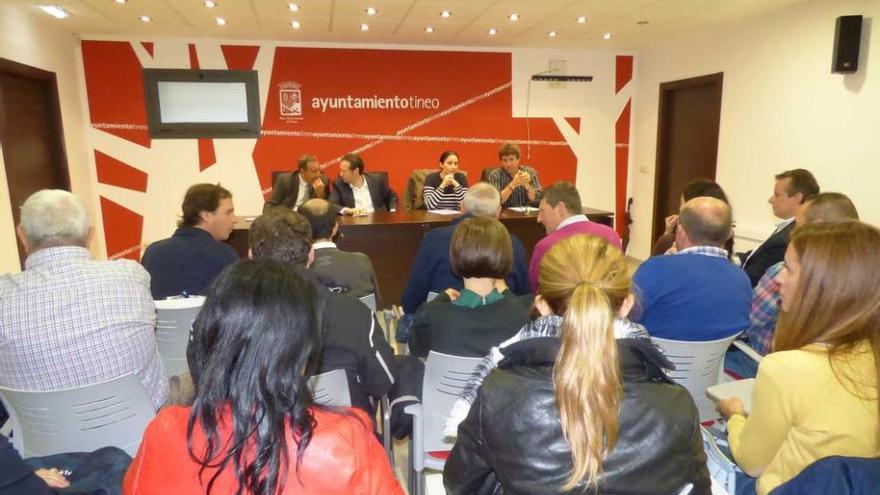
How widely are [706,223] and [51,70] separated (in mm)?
6104

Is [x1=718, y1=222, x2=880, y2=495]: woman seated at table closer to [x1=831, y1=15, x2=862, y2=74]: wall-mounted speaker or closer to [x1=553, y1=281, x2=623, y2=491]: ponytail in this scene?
[x1=553, y1=281, x2=623, y2=491]: ponytail

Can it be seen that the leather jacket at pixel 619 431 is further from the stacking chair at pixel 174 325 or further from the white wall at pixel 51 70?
the white wall at pixel 51 70

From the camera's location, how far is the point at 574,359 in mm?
1070

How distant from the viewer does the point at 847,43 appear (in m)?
4.27

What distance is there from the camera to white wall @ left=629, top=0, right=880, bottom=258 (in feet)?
14.1

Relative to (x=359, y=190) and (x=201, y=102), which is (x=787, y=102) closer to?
(x=359, y=190)

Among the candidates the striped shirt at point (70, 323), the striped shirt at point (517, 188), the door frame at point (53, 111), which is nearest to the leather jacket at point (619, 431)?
the striped shirt at point (70, 323)

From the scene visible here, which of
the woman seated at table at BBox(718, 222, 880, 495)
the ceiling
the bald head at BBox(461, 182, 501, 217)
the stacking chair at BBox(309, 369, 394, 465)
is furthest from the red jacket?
the ceiling

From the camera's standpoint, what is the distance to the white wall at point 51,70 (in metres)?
4.51

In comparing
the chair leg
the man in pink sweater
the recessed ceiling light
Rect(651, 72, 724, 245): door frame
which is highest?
the recessed ceiling light

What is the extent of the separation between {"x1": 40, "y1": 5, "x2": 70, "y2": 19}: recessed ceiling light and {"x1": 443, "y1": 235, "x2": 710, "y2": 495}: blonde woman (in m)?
5.48

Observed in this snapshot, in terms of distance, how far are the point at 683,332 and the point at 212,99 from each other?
19.4 feet

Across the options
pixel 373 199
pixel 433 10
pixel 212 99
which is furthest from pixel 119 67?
pixel 433 10

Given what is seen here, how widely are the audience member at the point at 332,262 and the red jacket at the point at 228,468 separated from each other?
1.69m
